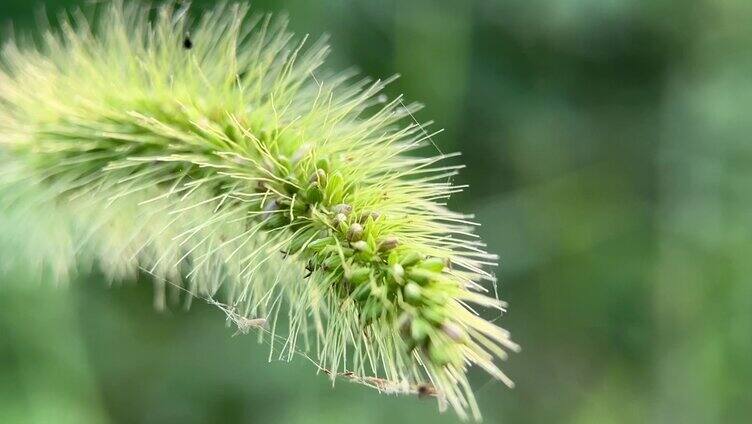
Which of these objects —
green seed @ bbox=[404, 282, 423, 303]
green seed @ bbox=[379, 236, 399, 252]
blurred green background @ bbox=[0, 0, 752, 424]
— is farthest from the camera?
blurred green background @ bbox=[0, 0, 752, 424]

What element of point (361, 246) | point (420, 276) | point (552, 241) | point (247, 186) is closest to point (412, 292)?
point (420, 276)

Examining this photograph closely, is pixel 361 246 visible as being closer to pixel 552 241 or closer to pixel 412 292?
pixel 412 292

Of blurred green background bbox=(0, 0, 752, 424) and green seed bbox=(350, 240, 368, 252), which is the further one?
blurred green background bbox=(0, 0, 752, 424)

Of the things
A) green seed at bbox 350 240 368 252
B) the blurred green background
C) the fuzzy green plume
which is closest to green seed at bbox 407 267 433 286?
the fuzzy green plume

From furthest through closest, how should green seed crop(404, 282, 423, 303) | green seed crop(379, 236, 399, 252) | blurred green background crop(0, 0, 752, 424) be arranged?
blurred green background crop(0, 0, 752, 424) < green seed crop(379, 236, 399, 252) < green seed crop(404, 282, 423, 303)

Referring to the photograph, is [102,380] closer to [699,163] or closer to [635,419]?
[635,419]

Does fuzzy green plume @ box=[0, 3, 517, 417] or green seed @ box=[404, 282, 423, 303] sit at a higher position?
fuzzy green plume @ box=[0, 3, 517, 417]

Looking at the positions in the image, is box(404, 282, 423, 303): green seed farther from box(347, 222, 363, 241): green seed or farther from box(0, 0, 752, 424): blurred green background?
box(0, 0, 752, 424): blurred green background

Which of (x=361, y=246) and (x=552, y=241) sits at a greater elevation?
(x=361, y=246)
